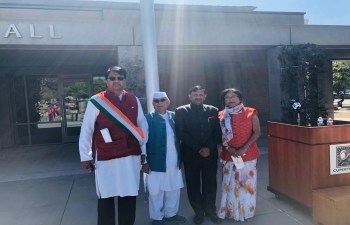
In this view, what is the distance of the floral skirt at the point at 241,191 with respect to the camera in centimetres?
371

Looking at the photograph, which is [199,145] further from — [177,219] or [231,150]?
[177,219]

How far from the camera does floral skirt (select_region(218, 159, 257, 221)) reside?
3.71 m

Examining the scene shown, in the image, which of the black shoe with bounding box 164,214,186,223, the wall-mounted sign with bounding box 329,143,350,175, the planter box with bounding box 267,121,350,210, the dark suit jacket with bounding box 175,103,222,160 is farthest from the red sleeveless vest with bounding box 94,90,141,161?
the wall-mounted sign with bounding box 329,143,350,175

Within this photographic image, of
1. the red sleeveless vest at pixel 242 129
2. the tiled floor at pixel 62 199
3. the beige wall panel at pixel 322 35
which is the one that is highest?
the beige wall panel at pixel 322 35

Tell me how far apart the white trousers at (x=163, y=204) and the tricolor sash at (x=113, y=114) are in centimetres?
103

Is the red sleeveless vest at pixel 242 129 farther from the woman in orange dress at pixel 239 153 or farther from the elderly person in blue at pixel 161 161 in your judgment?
the elderly person in blue at pixel 161 161

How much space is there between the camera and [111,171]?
3119 millimetres

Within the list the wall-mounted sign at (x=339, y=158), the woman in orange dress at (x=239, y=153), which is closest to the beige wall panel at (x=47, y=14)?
the woman in orange dress at (x=239, y=153)

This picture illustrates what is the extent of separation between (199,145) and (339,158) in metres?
1.85

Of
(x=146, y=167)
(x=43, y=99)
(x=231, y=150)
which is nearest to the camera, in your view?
(x=146, y=167)

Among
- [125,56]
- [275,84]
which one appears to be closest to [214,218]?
[125,56]

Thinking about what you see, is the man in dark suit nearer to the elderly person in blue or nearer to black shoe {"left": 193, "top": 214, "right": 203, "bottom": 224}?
black shoe {"left": 193, "top": 214, "right": 203, "bottom": 224}

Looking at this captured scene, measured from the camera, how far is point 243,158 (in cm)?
371

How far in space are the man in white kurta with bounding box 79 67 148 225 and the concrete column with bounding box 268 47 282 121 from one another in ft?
17.6
